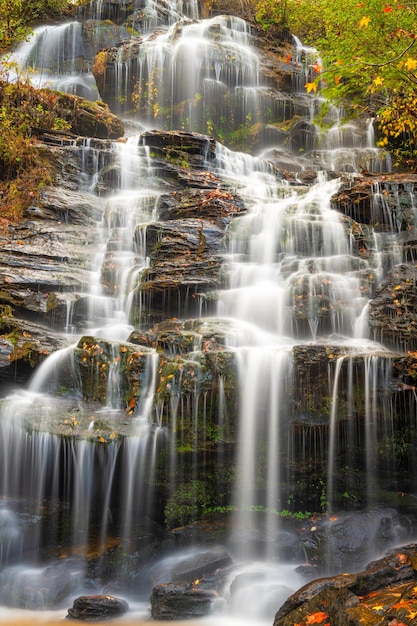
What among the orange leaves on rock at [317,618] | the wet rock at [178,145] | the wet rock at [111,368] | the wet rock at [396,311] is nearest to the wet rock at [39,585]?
the wet rock at [111,368]

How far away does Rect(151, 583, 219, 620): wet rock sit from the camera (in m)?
5.64

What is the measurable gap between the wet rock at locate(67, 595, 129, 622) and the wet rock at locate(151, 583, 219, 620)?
0.42 meters

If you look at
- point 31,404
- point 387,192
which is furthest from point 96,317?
point 387,192

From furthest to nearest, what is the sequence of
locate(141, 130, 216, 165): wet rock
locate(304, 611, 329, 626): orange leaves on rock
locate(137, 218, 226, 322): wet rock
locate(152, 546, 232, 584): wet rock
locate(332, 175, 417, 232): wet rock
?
locate(141, 130, 216, 165): wet rock < locate(332, 175, 417, 232): wet rock < locate(137, 218, 226, 322): wet rock < locate(152, 546, 232, 584): wet rock < locate(304, 611, 329, 626): orange leaves on rock

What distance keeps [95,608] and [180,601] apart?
95 centimetres

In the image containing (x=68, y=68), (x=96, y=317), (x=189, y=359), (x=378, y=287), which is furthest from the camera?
(x=68, y=68)

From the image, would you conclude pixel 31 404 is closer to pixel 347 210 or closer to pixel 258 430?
pixel 258 430

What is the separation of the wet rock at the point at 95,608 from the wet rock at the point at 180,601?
42 cm

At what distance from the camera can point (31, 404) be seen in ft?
25.2

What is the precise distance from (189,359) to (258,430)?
143 cm

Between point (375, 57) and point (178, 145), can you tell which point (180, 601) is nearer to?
point (375, 57)

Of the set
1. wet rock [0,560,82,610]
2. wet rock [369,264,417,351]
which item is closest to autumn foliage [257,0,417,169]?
wet rock [369,264,417,351]

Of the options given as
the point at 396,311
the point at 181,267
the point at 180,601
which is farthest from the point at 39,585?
the point at 396,311

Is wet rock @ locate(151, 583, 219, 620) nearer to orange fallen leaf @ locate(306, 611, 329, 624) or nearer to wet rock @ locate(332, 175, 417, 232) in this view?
orange fallen leaf @ locate(306, 611, 329, 624)
